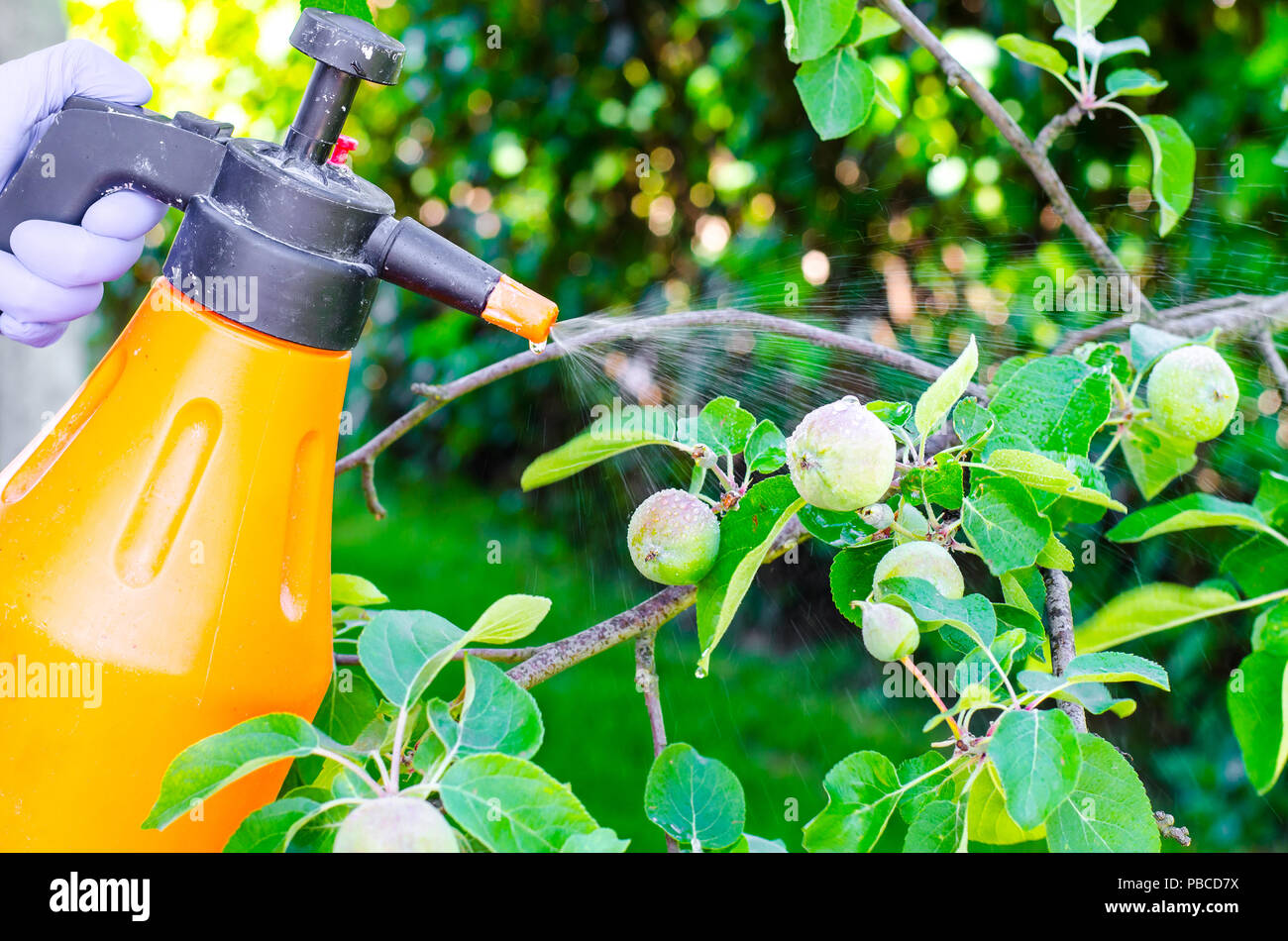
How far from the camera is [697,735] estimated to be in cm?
256

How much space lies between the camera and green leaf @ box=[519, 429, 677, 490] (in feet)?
2.18

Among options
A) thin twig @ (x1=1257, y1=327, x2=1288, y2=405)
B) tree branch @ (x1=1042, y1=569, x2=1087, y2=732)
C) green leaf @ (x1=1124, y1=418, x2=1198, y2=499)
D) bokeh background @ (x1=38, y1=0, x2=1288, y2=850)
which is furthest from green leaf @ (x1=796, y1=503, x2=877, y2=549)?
bokeh background @ (x1=38, y1=0, x2=1288, y2=850)

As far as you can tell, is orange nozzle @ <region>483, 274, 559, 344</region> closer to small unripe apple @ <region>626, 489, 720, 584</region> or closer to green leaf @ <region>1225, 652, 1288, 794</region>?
small unripe apple @ <region>626, 489, 720, 584</region>

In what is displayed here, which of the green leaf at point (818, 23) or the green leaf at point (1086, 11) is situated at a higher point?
the green leaf at point (1086, 11)

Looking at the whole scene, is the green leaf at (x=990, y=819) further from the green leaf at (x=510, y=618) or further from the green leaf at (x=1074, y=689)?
the green leaf at (x=510, y=618)

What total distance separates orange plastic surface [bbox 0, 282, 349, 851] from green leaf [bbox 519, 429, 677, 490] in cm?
14

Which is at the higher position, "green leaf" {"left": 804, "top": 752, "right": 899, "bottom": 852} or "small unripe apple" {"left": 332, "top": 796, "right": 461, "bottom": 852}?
"small unripe apple" {"left": 332, "top": 796, "right": 461, "bottom": 852}

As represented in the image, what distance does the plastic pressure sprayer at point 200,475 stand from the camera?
22.9 inches

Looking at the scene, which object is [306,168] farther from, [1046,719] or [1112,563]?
[1112,563]

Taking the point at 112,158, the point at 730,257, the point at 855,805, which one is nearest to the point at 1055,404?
the point at 855,805

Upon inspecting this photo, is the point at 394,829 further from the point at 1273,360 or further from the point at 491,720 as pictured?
the point at 1273,360

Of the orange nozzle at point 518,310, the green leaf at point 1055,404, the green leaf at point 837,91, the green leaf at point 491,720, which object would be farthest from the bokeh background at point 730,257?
the green leaf at point 491,720

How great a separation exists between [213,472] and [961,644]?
1.40ft
